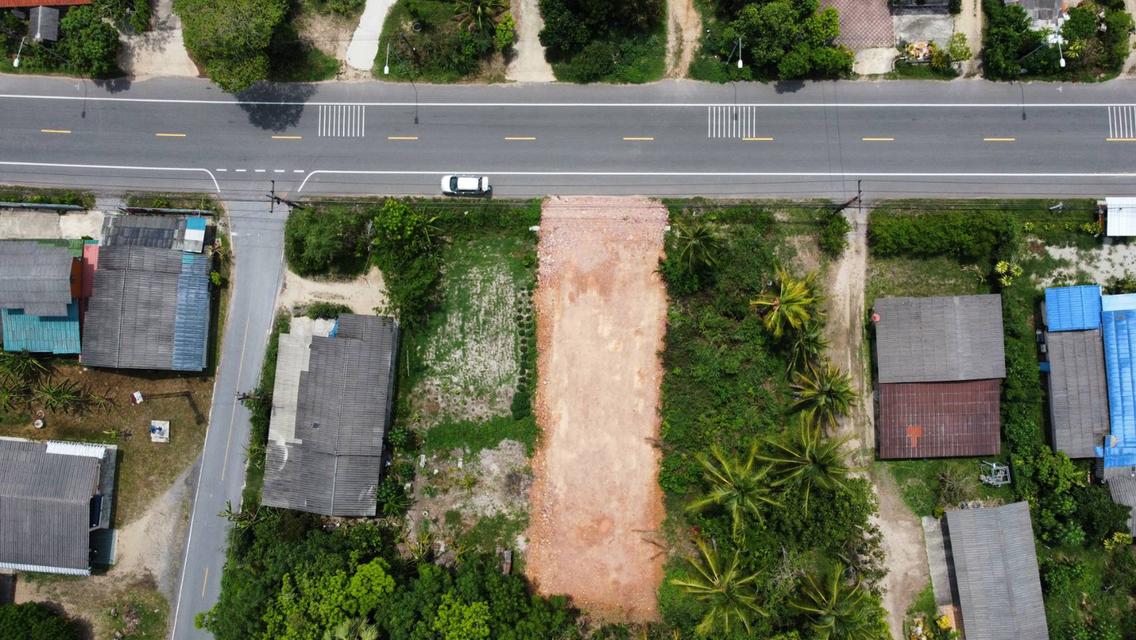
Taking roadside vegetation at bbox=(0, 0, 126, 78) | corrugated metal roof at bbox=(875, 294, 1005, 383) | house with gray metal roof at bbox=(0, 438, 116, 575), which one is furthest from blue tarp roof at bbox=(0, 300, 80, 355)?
corrugated metal roof at bbox=(875, 294, 1005, 383)

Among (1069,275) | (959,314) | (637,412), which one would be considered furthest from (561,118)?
(1069,275)

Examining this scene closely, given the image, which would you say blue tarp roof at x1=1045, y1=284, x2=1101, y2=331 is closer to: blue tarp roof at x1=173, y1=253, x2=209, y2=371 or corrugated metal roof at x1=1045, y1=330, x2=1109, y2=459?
corrugated metal roof at x1=1045, y1=330, x2=1109, y2=459

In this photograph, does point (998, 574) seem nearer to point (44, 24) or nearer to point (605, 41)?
point (605, 41)

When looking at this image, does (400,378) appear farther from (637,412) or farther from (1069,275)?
(1069,275)

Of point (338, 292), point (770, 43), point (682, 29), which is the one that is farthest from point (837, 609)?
point (682, 29)

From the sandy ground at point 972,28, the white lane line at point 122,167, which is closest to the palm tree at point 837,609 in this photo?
the sandy ground at point 972,28

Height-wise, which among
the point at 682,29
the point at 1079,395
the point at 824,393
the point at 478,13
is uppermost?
the point at 682,29
